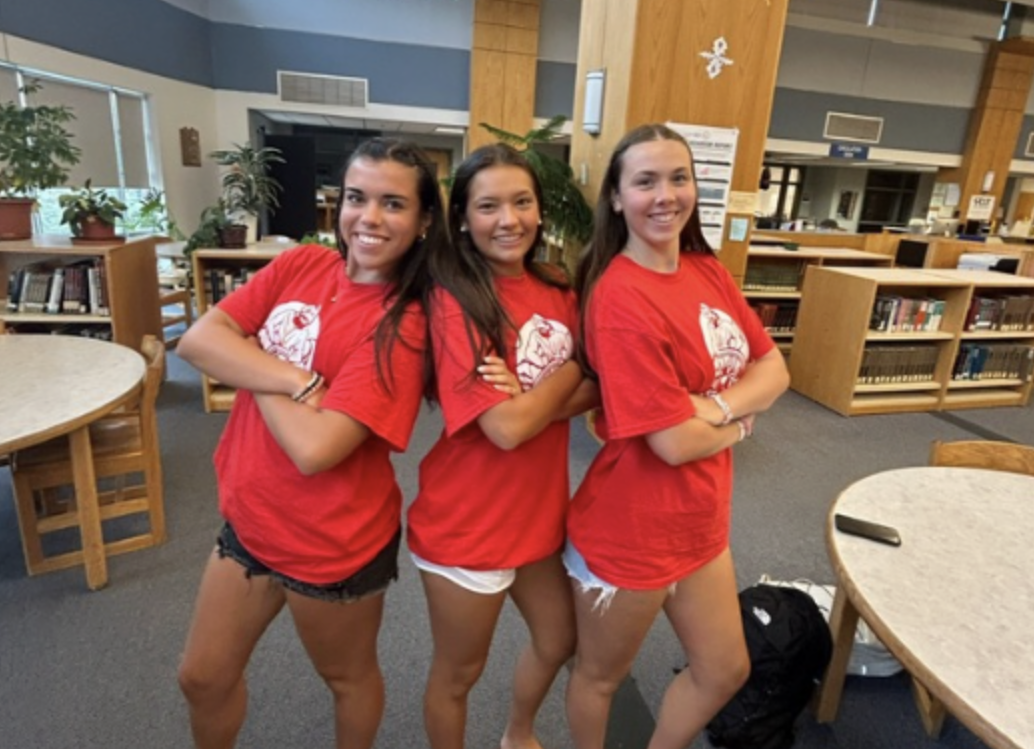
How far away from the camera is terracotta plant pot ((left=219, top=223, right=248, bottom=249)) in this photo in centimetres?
397

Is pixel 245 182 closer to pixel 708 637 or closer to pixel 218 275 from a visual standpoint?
pixel 218 275

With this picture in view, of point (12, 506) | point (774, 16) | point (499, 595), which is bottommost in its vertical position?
point (12, 506)

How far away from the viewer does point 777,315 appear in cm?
570

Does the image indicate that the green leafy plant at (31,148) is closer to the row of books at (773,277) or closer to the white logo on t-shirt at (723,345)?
the white logo on t-shirt at (723,345)

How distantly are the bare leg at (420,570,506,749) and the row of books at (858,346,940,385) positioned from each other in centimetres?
409

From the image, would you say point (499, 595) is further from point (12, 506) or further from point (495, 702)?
point (12, 506)

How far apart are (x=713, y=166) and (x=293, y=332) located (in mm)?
2844

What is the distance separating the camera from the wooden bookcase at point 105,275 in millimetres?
3461

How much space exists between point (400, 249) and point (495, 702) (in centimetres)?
139

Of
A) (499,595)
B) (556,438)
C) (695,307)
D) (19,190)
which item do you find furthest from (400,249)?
(19,190)

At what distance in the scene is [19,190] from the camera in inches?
131

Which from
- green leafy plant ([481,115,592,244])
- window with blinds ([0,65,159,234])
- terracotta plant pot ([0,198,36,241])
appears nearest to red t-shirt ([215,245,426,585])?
green leafy plant ([481,115,592,244])

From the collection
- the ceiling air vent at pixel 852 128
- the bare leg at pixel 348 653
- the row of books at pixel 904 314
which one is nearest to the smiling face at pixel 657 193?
the bare leg at pixel 348 653

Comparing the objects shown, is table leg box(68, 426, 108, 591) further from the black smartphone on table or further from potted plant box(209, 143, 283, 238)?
potted plant box(209, 143, 283, 238)
